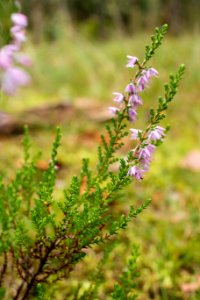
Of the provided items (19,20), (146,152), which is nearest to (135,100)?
(146,152)

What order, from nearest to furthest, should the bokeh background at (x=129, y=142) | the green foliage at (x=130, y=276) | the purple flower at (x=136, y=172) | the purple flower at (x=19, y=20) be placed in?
1. the purple flower at (x=136, y=172)
2. the green foliage at (x=130, y=276)
3. the purple flower at (x=19, y=20)
4. the bokeh background at (x=129, y=142)

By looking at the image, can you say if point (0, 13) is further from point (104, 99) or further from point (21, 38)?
point (104, 99)

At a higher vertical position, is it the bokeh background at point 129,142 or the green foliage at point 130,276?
the bokeh background at point 129,142

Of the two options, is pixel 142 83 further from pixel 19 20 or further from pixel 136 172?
pixel 19 20

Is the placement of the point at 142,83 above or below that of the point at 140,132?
above

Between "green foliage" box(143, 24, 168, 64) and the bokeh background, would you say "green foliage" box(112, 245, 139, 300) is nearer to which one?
the bokeh background

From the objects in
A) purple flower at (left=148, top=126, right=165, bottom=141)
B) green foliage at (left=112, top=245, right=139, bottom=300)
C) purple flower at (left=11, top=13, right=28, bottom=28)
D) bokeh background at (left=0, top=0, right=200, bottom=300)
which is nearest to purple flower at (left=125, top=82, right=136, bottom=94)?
purple flower at (left=148, top=126, right=165, bottom=141)

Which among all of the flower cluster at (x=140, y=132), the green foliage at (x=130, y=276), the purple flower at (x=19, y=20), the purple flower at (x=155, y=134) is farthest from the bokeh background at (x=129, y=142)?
the purple flower at (x=155, y=134)

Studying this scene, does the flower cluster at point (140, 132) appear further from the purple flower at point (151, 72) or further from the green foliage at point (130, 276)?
the green foliage at point (130, 276)
